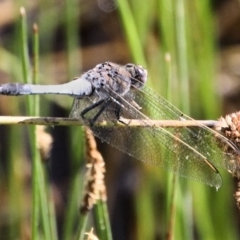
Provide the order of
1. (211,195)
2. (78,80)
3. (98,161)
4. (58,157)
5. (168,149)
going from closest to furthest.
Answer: (98,161) < (168,149) < (78,80) < (211,195) < (58,157)

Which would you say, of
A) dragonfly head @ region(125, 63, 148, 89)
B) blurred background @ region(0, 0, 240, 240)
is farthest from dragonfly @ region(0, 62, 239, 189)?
blurred background @ region(0, 0, 240, 240)

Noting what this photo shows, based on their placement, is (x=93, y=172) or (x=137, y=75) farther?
(x=137, y=75)

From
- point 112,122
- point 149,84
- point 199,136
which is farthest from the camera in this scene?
point 149,84

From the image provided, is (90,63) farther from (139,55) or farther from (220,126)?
(220,126)

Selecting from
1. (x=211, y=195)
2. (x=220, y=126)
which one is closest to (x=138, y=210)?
(x=211, y=195)

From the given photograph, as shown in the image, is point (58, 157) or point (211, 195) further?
point (58, 157)

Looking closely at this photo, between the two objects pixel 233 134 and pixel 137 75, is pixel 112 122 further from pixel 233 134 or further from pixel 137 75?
pixel 233 134

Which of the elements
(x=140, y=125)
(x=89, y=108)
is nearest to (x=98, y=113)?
(x=89, y=108)
